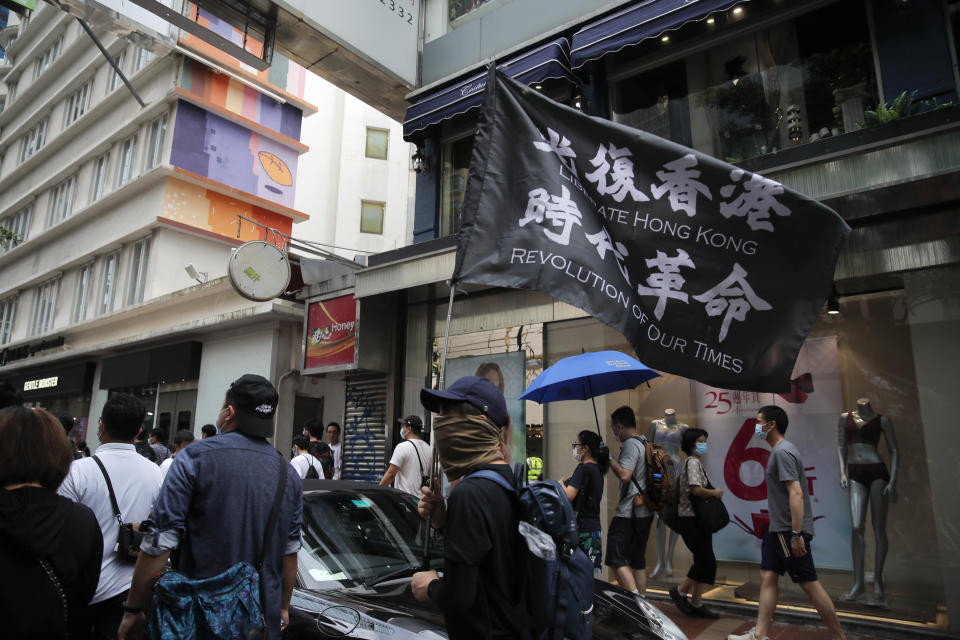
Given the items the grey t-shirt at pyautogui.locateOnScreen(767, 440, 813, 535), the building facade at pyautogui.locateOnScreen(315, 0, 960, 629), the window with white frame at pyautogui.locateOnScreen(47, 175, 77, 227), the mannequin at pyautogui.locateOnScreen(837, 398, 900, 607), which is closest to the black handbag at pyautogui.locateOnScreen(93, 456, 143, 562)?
the grey t-shirt at pyautogui.locateOnScreen(767, 440, 813, 535)

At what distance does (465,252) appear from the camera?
3123mm

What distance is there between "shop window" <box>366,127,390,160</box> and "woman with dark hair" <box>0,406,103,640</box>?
2651 cm

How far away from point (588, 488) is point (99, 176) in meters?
22.5

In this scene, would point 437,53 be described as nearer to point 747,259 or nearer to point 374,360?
point 374,360

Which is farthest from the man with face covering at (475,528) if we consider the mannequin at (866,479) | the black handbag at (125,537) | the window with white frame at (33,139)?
the window with white frame at (33,139)

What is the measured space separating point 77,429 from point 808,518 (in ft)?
65.8

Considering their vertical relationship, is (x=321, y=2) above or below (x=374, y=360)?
above

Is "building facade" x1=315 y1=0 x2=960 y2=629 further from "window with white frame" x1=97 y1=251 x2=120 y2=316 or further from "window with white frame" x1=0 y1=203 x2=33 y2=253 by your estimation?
"window with white frame" x1=0 y1=203 x2=33 y2=253

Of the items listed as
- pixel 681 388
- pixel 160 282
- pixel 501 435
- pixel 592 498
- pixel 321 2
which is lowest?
pixel 592 498

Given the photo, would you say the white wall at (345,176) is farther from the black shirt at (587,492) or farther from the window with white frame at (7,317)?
the black shirt at (587,492)

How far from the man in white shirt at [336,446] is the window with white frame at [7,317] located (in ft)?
69.6

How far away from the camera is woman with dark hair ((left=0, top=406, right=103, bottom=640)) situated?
2262 millimetres

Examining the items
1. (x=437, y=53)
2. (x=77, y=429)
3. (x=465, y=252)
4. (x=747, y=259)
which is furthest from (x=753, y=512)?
(x=77, y=429)

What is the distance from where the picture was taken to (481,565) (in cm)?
226
